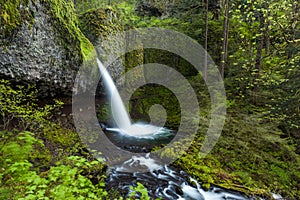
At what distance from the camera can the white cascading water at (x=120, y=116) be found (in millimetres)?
8383

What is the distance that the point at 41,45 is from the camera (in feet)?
18.3

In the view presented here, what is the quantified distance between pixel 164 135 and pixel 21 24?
5.75 metres

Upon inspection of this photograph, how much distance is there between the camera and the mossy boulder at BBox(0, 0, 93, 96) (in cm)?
485

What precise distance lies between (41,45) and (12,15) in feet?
3.09

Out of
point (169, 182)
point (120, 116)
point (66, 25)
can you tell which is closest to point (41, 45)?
point (66, 25)

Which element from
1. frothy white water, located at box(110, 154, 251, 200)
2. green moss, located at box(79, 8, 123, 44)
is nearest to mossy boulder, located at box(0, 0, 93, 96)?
green moss, located at box(79, 8, 123, 44)

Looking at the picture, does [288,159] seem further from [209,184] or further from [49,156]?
[49,156]

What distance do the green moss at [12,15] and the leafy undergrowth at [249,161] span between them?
537cm

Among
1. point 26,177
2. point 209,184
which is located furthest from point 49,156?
point 209,184

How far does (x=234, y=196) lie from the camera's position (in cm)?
478

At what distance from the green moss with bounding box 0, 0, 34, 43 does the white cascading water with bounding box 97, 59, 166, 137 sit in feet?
11.5

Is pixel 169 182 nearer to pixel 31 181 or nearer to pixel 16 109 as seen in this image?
pixel 31 181

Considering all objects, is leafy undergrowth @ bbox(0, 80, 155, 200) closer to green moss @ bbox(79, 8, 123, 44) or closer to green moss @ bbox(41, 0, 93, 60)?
green moss @ bbox(41, 0, 93, 60)

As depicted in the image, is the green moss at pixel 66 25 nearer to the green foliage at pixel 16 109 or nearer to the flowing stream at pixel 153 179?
the green foliage at pixel 16 109
